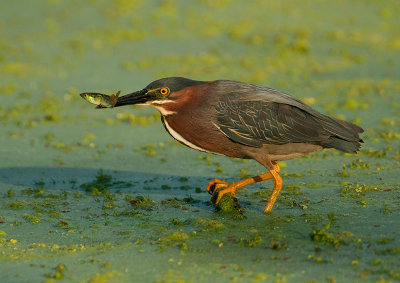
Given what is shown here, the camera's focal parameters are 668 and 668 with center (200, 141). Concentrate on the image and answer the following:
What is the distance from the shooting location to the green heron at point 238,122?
6438 millimetres

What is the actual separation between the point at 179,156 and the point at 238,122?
255 cm

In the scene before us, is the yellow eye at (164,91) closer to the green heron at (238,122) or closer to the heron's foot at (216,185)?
the green heron at (238,122)

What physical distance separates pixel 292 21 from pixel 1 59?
6.65 m

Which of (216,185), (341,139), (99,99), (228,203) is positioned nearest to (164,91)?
(99,99)

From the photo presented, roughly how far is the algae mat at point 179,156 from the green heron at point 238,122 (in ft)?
1.99

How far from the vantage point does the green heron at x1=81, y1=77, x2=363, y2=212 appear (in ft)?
21.1

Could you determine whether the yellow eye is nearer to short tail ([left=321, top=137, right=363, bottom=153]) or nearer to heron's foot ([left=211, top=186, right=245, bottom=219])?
heron's foot ([left=211, top=186, right=245, bottom=219])

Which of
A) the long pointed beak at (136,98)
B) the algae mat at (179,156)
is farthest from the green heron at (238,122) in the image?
the algae mat at (179,156)

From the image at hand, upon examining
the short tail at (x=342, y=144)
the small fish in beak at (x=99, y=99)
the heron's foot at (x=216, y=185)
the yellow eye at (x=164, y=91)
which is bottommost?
the heron's foot at (x=216, y=185)

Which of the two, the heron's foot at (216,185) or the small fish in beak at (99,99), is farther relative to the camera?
→ the heron's foot at (216,185)

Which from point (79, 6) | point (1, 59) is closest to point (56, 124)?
point (1, 59)

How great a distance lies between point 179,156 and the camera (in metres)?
8.88

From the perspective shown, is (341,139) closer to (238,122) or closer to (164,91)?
(238,122)

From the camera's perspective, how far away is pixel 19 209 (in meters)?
6.99
